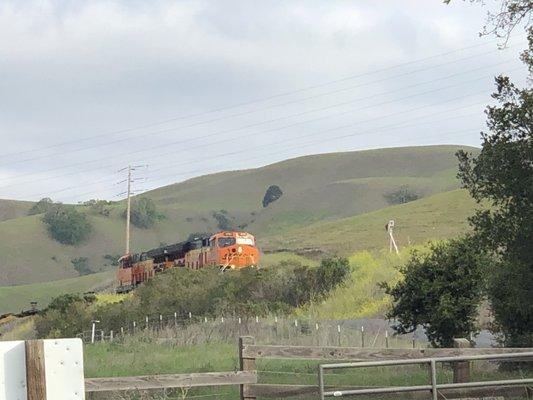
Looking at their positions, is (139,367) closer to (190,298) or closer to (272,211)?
(190,298)

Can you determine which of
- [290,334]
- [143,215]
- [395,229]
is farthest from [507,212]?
[143,215]

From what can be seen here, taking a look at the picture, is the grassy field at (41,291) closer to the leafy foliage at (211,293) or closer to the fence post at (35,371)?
the leafy foliage at (211,293)

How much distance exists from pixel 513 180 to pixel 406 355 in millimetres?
4789

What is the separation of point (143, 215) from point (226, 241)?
5256 inches

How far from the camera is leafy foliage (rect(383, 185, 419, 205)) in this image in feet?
558

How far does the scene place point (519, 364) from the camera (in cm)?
1884

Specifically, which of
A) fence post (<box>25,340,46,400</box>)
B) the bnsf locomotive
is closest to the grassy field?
the bnsf locomotive

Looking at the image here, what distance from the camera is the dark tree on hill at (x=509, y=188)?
16734mm

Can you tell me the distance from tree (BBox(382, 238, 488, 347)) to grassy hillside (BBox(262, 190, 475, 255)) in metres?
54.2

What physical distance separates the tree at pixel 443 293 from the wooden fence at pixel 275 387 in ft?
29.0

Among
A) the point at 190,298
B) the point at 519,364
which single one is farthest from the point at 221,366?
the point at 190,298

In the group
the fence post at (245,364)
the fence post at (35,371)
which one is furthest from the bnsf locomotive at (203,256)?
the fence post at (35,371)

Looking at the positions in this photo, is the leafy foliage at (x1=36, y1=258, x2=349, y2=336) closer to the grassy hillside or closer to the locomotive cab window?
the locomotive cab window

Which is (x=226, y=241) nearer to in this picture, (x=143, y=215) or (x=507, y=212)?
(x=507, y=212)
